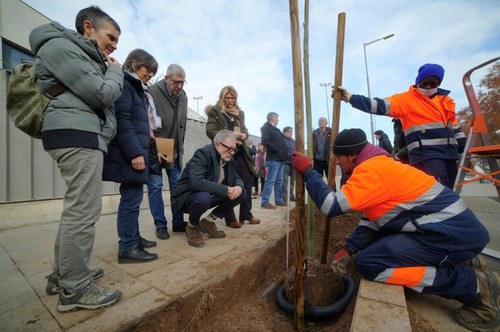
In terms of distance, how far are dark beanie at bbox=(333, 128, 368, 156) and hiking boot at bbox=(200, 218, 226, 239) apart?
6.03 ft

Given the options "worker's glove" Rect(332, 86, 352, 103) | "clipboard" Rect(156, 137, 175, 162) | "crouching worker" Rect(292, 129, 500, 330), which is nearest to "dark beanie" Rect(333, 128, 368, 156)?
"crouching worker" Rect(292, 129, 500, 330)

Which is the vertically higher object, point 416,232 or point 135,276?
point 416,232

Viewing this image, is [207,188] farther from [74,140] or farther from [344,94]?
[344,94]

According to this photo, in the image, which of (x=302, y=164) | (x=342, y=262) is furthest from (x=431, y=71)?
(x=342, y=262)

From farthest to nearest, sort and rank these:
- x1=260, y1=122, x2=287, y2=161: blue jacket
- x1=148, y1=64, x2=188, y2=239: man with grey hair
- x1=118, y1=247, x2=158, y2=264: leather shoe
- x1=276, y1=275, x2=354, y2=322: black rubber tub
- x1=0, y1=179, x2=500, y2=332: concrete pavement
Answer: x1=260, y1=122, x2=287, y2=161: blue jacket → x1=148, y1=64, x2=188, y2=239: man with grey hair → x1=118, y1=247, x2=158, y2=264: leather shoe → x1=276, y1=275, x2=354, y2=322: black rubber tub → x1=0, y1=179, x2=500, y2=332: concrete pavement

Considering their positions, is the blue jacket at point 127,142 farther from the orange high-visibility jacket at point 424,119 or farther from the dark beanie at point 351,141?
the orange high-visibility jacket at point 424,119

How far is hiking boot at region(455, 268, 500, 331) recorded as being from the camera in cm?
150

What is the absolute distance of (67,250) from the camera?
1.48m

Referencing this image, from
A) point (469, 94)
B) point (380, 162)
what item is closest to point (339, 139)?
point (380, 162)

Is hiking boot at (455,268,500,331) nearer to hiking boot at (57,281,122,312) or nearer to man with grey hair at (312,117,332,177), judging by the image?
hiking boot at (57,281,122,312)

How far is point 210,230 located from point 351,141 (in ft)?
6.62

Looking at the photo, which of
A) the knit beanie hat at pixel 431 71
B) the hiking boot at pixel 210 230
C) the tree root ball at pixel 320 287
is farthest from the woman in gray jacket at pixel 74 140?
the knit beanie hat at pixel 431 71

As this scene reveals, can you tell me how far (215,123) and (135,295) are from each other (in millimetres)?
2420

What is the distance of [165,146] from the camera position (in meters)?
2.88
